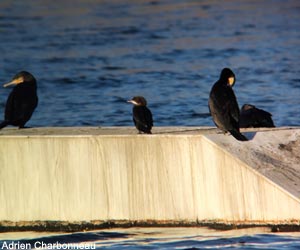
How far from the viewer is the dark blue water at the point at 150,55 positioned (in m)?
21.4

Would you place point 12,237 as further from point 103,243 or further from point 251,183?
point 251,183

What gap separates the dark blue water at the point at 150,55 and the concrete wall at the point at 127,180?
7650 mm

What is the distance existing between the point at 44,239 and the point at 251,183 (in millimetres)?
1913

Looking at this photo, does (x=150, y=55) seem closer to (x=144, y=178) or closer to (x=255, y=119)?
(x=255, y=119)

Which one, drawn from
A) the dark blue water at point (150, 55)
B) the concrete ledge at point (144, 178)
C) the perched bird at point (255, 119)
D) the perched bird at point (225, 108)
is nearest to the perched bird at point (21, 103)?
the concrete ledge at point (144, 178)

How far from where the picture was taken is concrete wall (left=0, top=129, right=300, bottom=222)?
10.9m

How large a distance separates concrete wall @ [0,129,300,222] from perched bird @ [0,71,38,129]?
1.13 m

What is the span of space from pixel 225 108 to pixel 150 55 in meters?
17.2

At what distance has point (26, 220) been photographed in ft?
37.1

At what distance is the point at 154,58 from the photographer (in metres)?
28.5

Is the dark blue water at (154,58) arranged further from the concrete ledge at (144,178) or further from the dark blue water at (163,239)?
the concrete ledge at (144,178)

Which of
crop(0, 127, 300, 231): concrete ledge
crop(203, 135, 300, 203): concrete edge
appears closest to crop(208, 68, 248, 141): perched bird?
crop(0, 127, 300, 231): concrete ledge

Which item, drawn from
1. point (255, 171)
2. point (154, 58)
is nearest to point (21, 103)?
point (255, 171)

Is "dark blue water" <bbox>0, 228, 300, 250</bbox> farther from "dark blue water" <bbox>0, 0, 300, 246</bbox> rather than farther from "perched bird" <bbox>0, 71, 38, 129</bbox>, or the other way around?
"perched bird" <bbox>0, 71, 38, 129</bbox>
